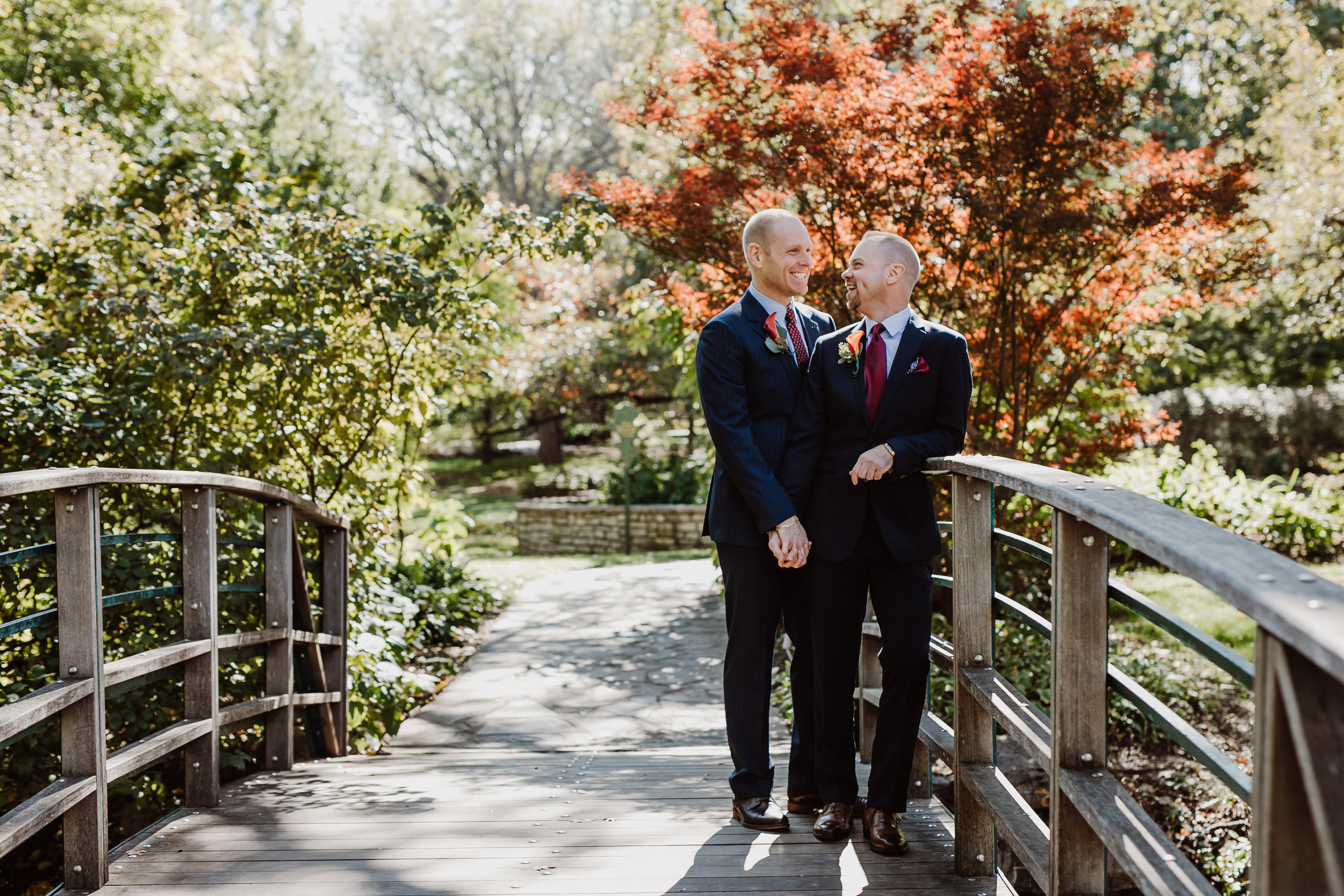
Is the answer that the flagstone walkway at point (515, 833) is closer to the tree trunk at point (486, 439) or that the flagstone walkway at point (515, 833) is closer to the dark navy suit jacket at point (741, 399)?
the dark navy suit jacket at point (741, 399)

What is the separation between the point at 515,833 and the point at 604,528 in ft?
37.6

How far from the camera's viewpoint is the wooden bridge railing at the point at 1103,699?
1204 mm

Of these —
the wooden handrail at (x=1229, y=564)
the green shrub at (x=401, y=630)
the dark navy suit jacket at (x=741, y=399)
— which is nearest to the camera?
the wooden handrail at (x=1229, y=564)

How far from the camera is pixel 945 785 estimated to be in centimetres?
523

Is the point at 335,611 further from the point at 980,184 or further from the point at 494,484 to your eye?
the point at 494,484

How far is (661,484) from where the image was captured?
49.1 ft

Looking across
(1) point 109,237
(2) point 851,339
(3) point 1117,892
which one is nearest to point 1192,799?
(3) point 1117,892

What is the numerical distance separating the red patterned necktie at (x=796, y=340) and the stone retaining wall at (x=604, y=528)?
10.8m

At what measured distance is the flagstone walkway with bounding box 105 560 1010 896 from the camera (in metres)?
2.67

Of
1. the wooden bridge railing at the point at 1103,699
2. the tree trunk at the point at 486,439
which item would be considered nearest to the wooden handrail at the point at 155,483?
the wooden bridge railing at the point at 1103,699

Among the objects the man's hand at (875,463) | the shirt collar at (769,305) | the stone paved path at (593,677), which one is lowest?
the stone paved path at (593,677)

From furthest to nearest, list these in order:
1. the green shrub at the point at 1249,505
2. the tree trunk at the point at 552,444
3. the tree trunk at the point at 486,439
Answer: the tree trunk at the point at 486,439 < the tree trunk at the point at 552,444 < the green shrub at the point at 1249,505

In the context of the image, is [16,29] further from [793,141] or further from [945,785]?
[945,785]

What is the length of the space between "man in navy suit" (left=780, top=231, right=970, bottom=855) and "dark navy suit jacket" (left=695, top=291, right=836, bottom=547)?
0.07m
